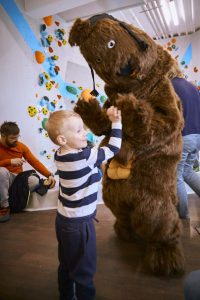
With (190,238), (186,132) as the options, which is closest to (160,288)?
(190,238)

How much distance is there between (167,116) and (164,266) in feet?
2.64

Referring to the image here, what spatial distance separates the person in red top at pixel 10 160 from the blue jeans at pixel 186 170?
1368 mm

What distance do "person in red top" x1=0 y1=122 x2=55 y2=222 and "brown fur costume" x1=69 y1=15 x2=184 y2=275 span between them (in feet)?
4.71

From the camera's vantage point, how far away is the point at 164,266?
4.72ft

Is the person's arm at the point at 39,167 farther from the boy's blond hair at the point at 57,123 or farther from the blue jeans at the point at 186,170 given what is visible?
the boy's blond hair at the point at 57,123

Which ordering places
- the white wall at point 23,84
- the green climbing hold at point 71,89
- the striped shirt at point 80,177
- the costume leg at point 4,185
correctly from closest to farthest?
the striped shirt at point 80,177
the costume leg at point 4,185
the white wall at point 23,84
the green climbing hold at point 71,89

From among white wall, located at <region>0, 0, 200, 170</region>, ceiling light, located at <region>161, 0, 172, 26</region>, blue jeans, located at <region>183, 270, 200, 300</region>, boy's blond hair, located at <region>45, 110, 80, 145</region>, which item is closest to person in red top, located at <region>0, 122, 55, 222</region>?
white wall, located at <region>0, 0, 200, 170</region>

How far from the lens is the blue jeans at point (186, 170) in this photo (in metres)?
1.89

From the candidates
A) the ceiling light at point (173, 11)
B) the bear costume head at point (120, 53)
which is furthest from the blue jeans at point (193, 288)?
the ceiling light at point (173, 11)

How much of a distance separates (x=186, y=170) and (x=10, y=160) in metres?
1.76

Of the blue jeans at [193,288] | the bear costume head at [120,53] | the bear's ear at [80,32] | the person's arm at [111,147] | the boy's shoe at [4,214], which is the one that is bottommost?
the boy's shoe at [4,214]

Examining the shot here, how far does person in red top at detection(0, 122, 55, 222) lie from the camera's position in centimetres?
266

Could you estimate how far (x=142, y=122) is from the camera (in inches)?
48.4

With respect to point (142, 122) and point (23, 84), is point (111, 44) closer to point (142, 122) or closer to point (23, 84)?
point (142, 122)
